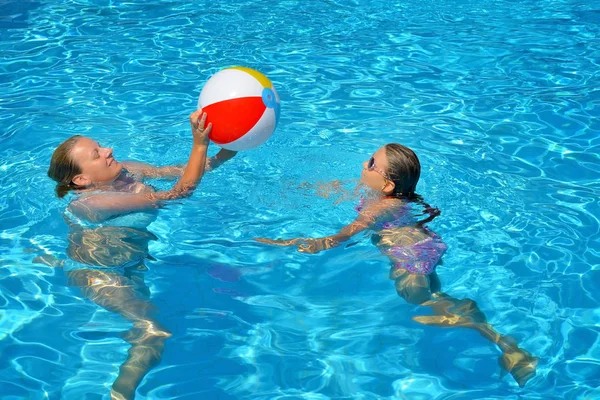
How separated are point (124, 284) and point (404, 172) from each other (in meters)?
2.01

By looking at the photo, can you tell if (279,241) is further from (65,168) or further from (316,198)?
(65,168)

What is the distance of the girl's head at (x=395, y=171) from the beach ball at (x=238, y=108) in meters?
0.86

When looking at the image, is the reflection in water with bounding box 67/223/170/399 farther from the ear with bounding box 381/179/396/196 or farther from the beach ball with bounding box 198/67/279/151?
the ear with bounding box 381/179/396/196

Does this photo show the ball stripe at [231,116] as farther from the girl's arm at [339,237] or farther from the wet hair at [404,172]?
the wet hair at [404,172]

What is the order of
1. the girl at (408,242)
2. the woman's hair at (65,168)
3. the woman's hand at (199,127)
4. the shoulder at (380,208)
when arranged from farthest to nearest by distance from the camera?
the shoulder at (380,208)
the woman's hair at (65,168)
the woman's hand at (199,127)
the girl at (408,242)

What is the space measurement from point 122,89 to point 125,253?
3.44m

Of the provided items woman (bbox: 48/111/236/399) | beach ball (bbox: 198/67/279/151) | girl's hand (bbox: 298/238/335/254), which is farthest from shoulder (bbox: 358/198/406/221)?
woman (bbox: 48/111/236/399)

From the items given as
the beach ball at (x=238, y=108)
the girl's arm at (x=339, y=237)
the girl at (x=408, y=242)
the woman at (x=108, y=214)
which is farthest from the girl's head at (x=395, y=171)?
the woman at (x=108, y=214)

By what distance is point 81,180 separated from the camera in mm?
4797

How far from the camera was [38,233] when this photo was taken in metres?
5.24

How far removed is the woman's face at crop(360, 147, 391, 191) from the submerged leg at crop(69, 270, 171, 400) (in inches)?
69.8

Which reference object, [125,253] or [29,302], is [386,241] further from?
[29,302]

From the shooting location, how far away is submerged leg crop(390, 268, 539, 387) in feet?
13.3

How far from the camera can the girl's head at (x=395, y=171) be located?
5016mm
